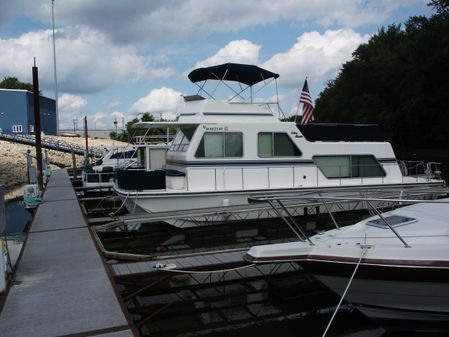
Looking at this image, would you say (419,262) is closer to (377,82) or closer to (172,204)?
(172,204)

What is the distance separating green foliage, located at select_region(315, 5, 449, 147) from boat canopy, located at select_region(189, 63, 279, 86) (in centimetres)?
3568

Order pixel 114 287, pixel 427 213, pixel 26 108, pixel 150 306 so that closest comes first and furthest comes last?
1. pixel 114 287
2. pixel 427 213
3. pixel 150 306
4. pixel 26 108

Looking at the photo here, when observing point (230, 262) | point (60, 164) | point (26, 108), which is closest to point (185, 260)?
point (230, 262)

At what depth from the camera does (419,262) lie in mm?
6531

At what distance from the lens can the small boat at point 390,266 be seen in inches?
260

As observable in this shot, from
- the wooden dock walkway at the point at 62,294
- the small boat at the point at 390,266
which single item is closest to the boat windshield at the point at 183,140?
the wooden dock walkway at the point at 62,294

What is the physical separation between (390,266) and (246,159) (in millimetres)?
8100

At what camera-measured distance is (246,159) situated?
14391mm

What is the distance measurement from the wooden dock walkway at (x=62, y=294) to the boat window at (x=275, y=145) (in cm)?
578

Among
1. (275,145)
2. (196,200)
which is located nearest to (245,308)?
(196,200)

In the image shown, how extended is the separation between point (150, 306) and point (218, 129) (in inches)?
261

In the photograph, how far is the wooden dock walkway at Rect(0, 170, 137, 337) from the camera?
19.6ft

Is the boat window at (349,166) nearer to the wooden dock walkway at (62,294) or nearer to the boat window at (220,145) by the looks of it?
the boat window at (220,145)

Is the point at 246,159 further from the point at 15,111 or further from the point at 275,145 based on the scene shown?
the point at 15,111
